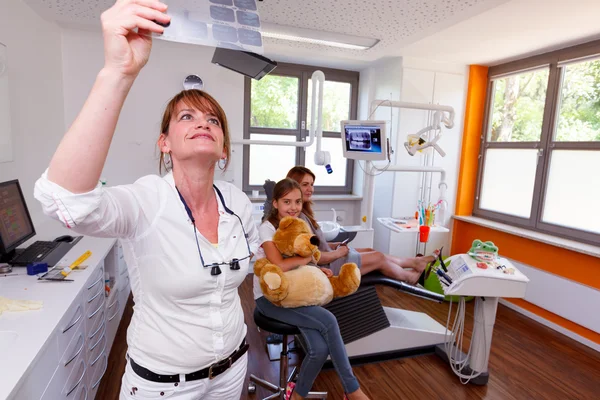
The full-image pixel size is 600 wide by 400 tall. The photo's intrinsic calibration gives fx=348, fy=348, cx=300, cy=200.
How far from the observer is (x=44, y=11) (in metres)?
2.72

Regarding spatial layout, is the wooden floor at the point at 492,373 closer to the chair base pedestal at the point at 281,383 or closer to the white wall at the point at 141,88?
the chair base pedestal at the point at 281,383

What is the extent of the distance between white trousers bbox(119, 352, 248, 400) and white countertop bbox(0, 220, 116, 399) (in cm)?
28

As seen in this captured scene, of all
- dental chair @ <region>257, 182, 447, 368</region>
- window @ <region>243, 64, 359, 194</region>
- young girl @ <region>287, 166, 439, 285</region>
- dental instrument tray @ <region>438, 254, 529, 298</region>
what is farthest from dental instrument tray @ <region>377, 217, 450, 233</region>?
window @ <region>243, 64, 359, 194</region>

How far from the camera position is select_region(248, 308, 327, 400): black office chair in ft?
5.81

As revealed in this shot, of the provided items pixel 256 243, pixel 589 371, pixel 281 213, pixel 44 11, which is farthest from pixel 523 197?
pixel 44 11

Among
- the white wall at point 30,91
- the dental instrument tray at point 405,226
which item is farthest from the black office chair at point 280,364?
the white wall at point 30,91

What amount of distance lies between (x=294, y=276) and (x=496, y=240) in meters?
2.92

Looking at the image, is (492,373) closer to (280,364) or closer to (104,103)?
(280,364)

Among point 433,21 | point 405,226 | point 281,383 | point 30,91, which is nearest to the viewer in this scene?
point 281,383

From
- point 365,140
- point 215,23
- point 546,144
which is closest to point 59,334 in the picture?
point 215,23

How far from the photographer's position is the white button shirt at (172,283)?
834mm

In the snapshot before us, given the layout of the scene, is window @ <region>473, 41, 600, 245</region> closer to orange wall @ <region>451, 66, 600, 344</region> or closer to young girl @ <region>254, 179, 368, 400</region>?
orange wall @ <region>451, 66, 600, 344</region>

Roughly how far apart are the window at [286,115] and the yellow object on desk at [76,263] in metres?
2.44

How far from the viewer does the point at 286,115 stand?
435 cm
